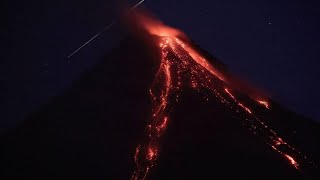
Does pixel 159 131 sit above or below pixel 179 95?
below

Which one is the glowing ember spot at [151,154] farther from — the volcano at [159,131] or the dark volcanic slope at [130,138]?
the dark volcanic slope at [130,138]

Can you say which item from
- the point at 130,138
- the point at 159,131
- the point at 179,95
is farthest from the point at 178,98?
the point at 130,138

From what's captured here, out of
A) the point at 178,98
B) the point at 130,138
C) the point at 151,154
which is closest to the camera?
the point at 151,154

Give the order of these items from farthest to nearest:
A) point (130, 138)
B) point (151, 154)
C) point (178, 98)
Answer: point (178, 98) → point (130, 138) → point (151, 154)

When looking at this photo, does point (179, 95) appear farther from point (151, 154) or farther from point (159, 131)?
point (151, 154)

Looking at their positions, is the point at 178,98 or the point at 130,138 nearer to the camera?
the point at 130,138

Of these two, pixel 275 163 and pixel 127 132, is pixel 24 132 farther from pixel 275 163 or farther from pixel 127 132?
pixel 275 163

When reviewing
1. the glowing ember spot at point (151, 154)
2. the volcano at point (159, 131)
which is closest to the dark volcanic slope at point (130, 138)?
the volcano at point (159, 131)

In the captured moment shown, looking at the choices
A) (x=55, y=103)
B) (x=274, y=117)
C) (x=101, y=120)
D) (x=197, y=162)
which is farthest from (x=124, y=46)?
(x=197, y=162)
